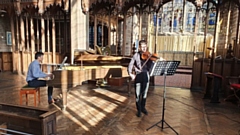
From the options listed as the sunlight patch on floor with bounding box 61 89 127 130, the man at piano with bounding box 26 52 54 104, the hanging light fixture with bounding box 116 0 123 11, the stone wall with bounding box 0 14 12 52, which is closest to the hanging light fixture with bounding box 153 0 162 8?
the hanging light fixture with bounding box 116 0 123 11

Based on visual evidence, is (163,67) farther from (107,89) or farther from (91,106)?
(107,89)

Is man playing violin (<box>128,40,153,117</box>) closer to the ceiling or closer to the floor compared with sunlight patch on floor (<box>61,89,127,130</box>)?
closer to the ceiling

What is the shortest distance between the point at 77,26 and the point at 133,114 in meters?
3.90

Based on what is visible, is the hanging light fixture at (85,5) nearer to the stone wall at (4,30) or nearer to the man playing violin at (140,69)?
the man playing violin at (140,69)

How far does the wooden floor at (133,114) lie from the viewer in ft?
9.69

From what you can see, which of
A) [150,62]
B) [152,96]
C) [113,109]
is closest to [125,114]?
[113,109]

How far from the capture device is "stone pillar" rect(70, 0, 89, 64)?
623 cm

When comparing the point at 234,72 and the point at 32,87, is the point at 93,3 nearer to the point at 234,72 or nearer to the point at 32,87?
the point at 32,87

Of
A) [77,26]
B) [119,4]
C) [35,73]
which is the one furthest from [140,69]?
[77,26]

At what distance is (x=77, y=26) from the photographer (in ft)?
20.7

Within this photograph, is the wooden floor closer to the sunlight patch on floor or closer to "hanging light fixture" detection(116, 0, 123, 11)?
the sunlight patch on floor

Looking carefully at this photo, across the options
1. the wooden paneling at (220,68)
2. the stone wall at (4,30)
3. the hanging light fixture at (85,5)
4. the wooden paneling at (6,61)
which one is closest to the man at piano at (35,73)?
the hanging light fixture at (85,5)

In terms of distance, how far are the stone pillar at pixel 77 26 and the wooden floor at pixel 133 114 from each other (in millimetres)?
1729

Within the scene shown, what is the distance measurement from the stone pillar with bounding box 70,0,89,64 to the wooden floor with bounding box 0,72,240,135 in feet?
5.67
